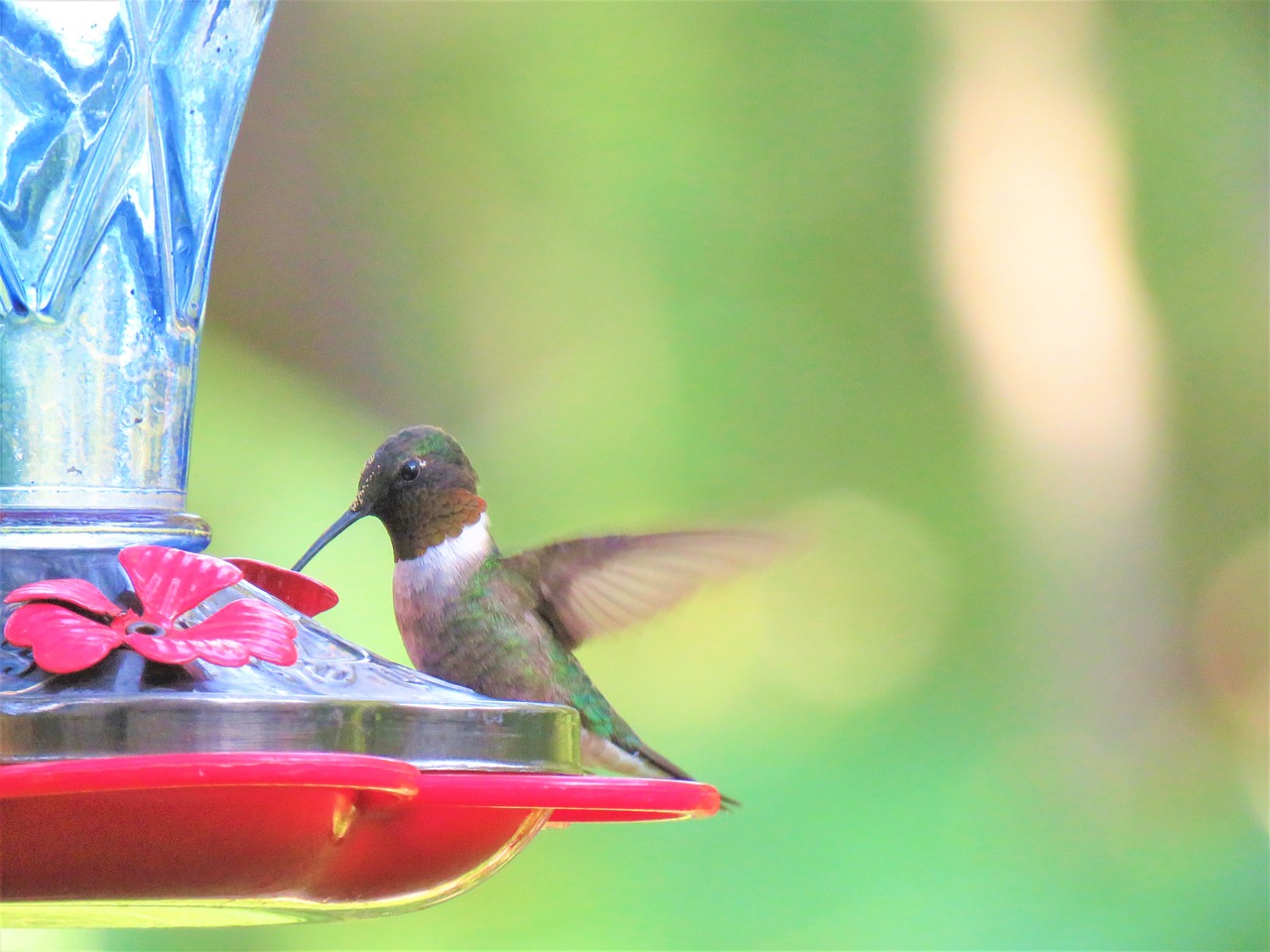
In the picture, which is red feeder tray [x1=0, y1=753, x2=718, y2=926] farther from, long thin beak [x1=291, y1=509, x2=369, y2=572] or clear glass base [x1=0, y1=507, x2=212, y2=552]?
long thin beak [x1=291, y1=509, x2=369, y2=572]

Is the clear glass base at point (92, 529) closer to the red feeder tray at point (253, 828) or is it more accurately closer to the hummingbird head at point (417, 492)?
the red feeder tray at point (253, 828)

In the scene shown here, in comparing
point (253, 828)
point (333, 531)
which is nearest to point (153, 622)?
point (253, 828)

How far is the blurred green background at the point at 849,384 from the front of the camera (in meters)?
5.33

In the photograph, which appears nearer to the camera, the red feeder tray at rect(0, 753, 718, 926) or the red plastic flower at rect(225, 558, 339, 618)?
the red feeder tray at rect(0, 753, 718, 926)

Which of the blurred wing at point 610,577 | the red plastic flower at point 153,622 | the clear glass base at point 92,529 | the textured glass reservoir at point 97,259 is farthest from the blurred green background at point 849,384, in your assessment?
the red plastic flower at point 153,622

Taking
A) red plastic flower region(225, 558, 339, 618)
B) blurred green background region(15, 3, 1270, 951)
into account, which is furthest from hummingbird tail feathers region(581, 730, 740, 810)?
blurred green background region(15, 3, 1270, 951)

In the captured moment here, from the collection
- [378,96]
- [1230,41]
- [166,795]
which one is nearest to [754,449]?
[378,96]

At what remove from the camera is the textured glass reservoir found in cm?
189

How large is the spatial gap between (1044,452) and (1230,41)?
205cm

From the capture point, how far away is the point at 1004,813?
548cm

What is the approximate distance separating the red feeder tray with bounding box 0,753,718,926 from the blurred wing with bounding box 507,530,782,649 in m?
1.26

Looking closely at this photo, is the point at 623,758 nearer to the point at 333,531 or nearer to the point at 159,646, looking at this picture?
the point at 333,531

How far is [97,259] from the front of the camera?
6.48ft

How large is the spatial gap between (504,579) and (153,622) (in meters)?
1.39
